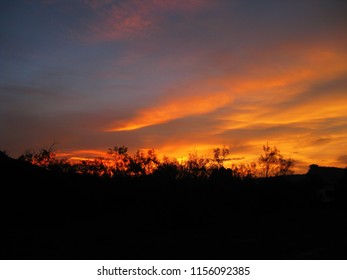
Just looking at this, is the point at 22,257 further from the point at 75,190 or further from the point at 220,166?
the point at 220,166

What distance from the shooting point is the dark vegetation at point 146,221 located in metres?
14.3

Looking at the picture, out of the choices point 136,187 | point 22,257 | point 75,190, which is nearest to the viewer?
point 22,257

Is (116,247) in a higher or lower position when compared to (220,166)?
lower

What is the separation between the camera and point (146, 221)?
79.2 feet

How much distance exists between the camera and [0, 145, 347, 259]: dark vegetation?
1427cm

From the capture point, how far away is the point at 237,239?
1789cm

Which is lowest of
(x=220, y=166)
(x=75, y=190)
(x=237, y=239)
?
(x=237, y=239)

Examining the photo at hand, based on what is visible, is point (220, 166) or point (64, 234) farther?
point (220, 166)

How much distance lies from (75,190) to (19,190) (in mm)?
3798

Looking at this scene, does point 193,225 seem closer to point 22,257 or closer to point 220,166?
point 22,257
